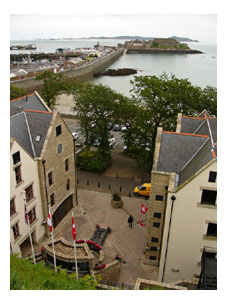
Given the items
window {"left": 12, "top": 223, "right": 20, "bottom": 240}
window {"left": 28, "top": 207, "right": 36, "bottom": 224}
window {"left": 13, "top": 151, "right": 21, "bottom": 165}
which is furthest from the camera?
window {"left": 28, "top": 207, "right": 36, "bottom": 224}

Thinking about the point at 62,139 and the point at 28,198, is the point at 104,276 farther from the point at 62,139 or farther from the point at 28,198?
the point at 62,139

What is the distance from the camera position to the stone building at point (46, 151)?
25.2m

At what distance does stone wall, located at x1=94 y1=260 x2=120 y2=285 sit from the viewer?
22.4 metres

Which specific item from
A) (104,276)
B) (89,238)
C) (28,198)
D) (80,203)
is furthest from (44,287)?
(80,203)

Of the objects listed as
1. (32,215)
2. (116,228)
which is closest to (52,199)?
(32,215)

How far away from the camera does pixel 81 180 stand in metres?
39.5

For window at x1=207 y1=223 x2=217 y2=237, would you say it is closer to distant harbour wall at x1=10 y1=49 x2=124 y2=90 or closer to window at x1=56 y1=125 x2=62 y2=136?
window at x1=56 y1=125 x2=62 y2=136

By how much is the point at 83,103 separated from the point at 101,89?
3604 millimetres

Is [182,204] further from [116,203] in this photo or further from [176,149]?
[116,203]

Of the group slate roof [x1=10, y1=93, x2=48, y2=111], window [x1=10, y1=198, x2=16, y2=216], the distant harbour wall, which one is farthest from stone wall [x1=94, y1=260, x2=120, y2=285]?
the distant harbour wall

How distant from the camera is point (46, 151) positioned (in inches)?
1005

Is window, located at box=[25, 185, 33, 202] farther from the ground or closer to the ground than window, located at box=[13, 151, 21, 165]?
closer to the ground

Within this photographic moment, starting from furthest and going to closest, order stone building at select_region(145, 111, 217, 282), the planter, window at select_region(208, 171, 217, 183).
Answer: the planter → stone building at select_region(145, 111, 217, 282) → window at select_region(208, 171, 217, 183)

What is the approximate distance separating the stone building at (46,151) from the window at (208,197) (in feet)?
49.7
